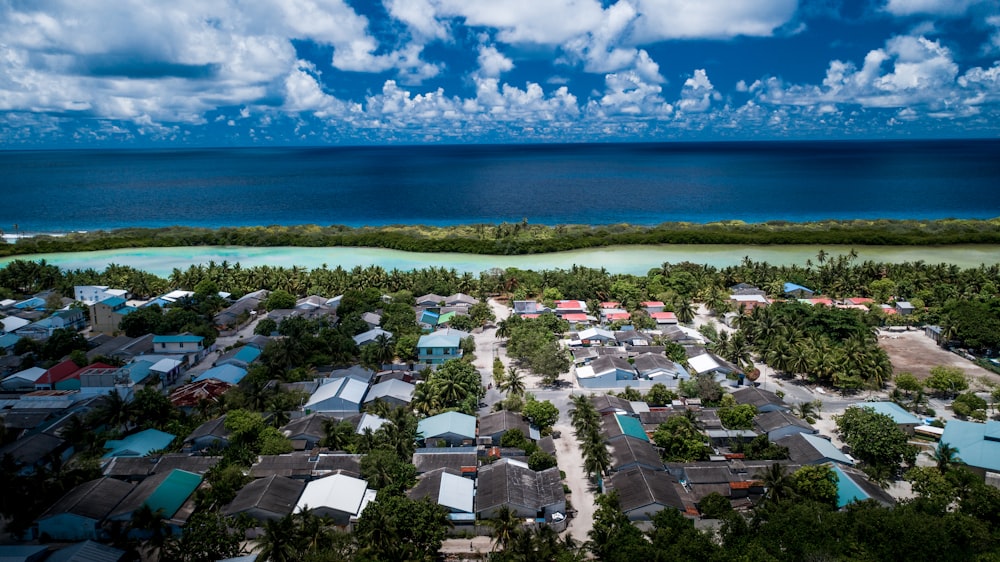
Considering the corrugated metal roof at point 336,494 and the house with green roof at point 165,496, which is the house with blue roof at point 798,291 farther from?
the house with green roof at point 165,496

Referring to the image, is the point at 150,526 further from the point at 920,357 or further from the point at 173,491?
the point at 920,357

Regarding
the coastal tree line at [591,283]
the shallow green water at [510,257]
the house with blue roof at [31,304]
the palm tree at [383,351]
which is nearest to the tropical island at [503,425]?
the house with blue roof at [31,304]

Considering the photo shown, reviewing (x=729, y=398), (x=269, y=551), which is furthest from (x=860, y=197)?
Result: (x=269, y=551)

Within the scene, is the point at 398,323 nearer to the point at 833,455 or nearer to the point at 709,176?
the point at 833,455

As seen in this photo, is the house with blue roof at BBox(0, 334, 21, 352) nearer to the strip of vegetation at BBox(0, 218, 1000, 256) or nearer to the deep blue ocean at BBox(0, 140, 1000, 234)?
the strip of vegetation at BBox(0, 218, 1000, 256)

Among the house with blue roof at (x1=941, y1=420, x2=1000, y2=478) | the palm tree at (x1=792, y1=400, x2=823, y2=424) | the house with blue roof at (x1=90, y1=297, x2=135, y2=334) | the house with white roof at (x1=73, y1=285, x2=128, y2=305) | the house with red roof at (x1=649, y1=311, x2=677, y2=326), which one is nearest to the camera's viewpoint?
the house with blue roof at (x1=941, y1=420, x2=1000, y2=478)

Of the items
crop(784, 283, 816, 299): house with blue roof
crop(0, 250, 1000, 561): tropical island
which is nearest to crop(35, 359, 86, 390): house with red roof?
crop(0, 250, 1000, 561): tropical island
